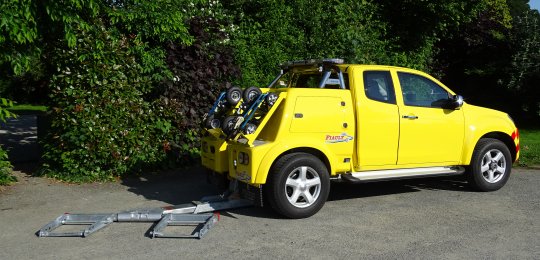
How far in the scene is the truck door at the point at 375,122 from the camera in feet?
22.3

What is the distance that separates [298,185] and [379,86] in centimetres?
184

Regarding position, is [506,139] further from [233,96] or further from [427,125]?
[233,96]

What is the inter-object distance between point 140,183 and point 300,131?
342 cm

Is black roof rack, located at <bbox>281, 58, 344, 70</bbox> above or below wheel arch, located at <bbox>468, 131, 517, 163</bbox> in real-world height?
above

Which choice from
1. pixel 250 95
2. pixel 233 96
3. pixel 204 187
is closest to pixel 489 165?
pixel 250 95

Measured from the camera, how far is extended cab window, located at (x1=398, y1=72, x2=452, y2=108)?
7.29m

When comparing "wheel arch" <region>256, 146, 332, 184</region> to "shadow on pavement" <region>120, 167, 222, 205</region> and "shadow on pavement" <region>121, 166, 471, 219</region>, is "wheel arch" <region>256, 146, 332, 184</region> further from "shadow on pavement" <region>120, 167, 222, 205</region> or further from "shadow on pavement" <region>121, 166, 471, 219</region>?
"shadow on pavement" <region>120, 167, 222, 205</region>

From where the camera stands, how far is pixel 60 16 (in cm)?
711

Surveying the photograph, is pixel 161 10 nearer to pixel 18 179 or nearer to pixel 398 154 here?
pixel 18 179

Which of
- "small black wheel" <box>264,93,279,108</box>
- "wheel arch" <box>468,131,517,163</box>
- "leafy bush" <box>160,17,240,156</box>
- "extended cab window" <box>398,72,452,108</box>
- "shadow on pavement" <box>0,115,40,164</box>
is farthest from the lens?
"shadow on pavement" <box>0,115,40,164</box>

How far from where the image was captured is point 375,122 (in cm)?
684

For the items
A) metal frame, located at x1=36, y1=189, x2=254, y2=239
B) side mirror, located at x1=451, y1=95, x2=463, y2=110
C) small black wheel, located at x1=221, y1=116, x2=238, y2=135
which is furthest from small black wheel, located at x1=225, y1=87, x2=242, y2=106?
side mirror, located at x1=451, y1=95, x2=463, y2=110

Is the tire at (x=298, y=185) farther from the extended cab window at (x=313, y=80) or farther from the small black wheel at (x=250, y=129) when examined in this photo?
the extended cab window at (x=313, y=80)

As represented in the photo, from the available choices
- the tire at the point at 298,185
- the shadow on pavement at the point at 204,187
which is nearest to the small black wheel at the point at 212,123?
the shadow on pavement at the point at 204,187
